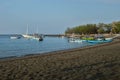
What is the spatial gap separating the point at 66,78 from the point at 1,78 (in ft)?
10.3

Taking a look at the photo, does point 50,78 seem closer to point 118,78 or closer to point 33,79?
point 33,79

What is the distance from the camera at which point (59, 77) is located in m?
13.8

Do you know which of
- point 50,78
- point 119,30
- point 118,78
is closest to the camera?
point 118,78

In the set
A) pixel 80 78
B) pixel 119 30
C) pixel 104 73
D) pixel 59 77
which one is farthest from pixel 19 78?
pixel 119 30

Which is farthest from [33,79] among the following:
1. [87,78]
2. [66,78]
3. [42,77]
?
[87,78]

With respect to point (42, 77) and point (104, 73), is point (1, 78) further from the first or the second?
point (104, 73)

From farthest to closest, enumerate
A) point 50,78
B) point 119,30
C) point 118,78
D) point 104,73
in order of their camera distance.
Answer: point 119,30 < point 104,73 < point 50,78 < point 118,78

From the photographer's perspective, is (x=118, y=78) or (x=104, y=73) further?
(x=104, y=73)

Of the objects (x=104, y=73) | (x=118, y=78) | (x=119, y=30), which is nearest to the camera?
(x=118, y=78)

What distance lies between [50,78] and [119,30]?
17152 cm

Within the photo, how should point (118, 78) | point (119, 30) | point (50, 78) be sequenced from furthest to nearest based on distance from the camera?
point (119, 30), point (50, 78), point (118, 78)

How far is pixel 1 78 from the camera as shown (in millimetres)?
13891

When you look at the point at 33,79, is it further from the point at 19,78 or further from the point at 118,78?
the point at 118,78

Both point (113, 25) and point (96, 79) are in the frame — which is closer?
point (96, 79)
